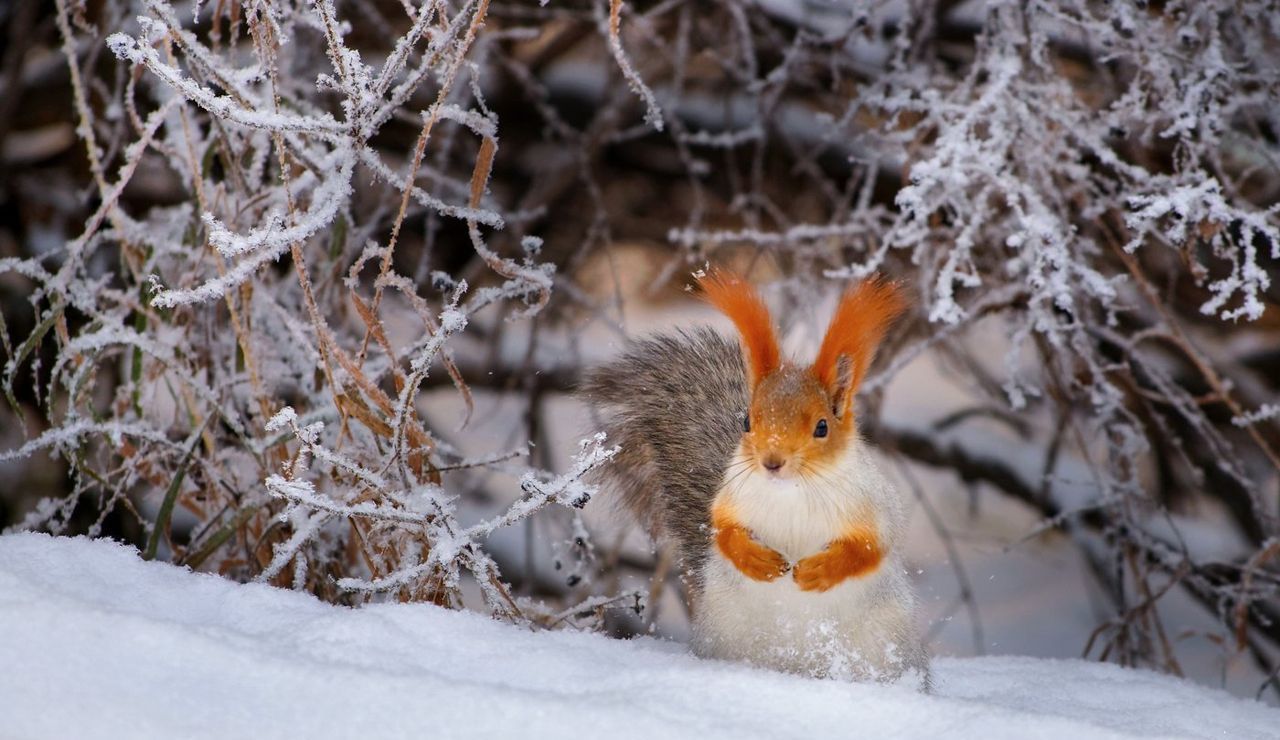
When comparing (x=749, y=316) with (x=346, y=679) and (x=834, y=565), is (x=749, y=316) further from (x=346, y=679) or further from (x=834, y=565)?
(x=346, y=679)

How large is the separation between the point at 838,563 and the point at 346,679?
0.50 metres

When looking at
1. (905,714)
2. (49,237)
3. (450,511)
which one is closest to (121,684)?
(450,511)

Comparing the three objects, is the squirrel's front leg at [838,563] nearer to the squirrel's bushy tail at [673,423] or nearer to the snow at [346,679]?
the snow at [346,679]

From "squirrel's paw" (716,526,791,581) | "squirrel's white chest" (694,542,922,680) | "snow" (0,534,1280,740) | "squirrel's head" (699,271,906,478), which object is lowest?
"snow" (0,534,1280,740)

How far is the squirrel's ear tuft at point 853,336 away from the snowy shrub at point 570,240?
0.27 m

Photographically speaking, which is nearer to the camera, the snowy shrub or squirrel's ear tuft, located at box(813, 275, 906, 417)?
squirrel's ear tuft, located at box(813, 275, 906, 417)

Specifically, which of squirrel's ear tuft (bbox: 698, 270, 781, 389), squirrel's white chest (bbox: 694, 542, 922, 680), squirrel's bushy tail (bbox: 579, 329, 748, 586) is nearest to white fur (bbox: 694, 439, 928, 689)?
squirrel's white chest (bbox: 694, 542, 922, 680)

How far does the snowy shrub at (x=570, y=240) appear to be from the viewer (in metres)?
1.47

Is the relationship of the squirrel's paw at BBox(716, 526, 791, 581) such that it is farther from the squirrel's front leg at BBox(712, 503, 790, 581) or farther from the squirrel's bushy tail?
the squirrel's bushy tail

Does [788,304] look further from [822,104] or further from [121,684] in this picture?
[121,684]

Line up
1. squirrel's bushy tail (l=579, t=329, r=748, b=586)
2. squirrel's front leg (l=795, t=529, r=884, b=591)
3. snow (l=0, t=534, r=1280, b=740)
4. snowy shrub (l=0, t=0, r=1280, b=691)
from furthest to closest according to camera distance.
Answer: squirrel's bushy tail (l=579, t=329, r=748, b=586) < snowy shrub (l=0, t=0, r=1280, b=691) < squirrel's front leg (l=795, t=529, r=884, b=591) < snow (l=0, t=534, r=1280, b=740)

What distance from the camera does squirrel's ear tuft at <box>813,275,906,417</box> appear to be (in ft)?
4.30

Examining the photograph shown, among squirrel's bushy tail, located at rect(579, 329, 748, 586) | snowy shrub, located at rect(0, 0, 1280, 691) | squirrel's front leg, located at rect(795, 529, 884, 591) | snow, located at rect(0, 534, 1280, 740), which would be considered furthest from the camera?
squirrel's bushy tail, located at rect(579, 329, 748, 586)

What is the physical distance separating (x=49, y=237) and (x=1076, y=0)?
2325 millimetres
